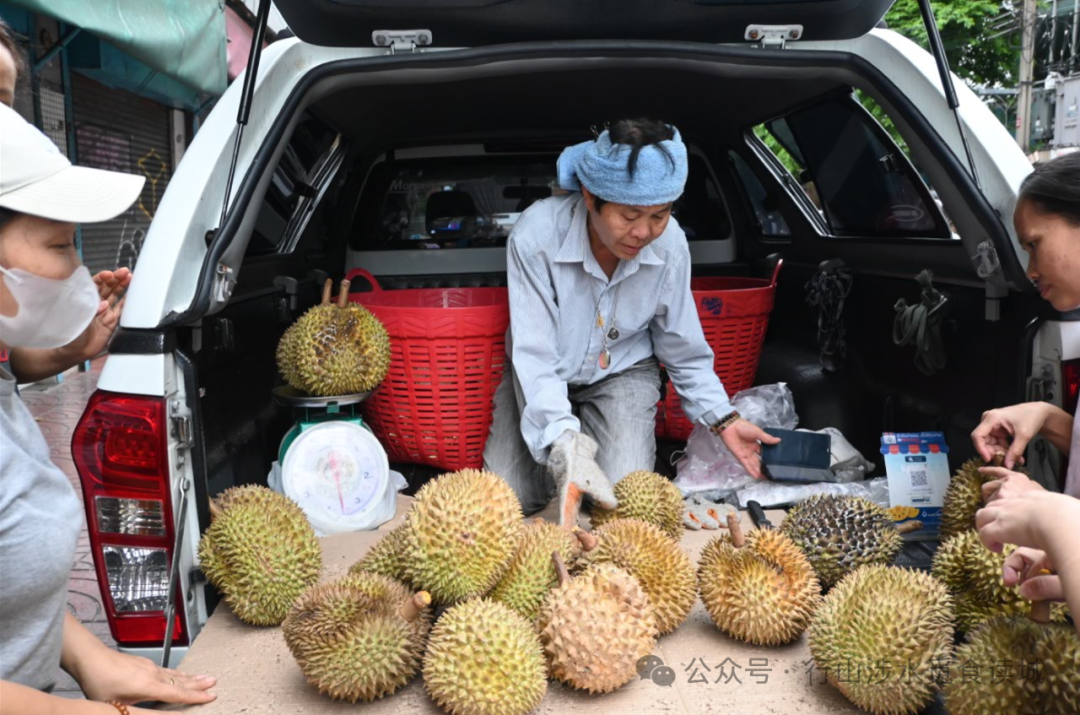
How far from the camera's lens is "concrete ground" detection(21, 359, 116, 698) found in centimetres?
350

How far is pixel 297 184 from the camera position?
362 centimetres

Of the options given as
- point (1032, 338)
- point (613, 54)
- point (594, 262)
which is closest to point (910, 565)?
point (1032, 338)

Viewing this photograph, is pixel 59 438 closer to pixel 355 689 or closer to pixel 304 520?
pixel 304 520

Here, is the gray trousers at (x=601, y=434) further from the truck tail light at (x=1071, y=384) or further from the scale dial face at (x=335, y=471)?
the truck tail light at (x=1071, y=384)

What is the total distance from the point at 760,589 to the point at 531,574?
1.77 feet

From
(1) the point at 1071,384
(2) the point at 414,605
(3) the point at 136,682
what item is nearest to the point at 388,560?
(2) the point at 414,605

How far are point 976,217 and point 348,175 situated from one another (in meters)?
2.85

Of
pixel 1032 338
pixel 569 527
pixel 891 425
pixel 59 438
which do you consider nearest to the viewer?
pixel 1032 338

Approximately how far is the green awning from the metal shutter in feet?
3.80

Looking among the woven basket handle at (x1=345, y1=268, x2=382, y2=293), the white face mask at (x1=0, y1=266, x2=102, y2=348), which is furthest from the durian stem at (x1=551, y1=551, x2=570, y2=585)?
the woven basket handle at (x1=345, y1=268, x2=382, y2=293)

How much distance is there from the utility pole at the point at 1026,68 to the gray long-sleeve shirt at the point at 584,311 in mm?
20164

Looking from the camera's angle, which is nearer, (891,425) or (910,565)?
(910,565)

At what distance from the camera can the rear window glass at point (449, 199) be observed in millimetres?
4160

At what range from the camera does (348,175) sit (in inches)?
165
